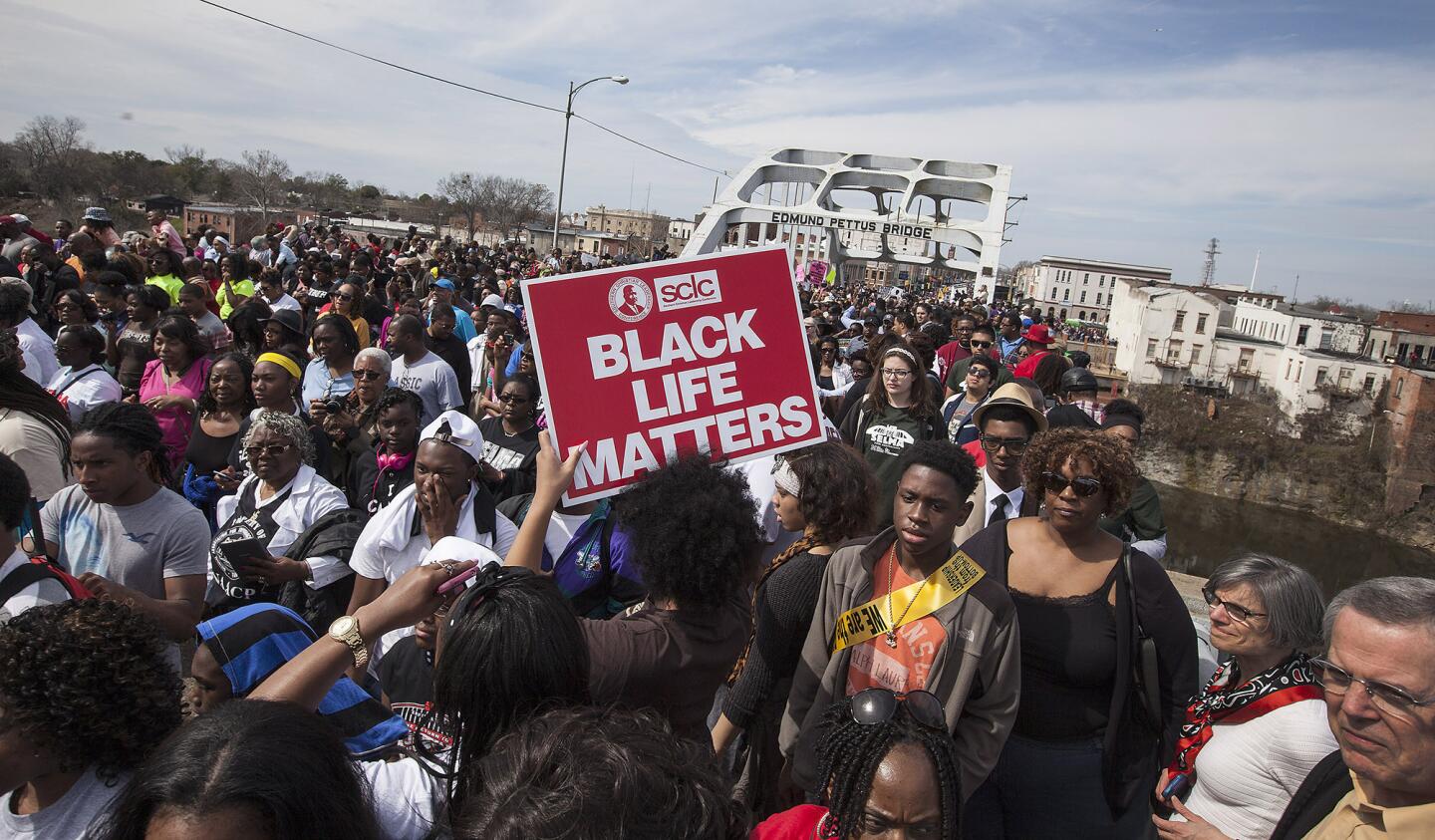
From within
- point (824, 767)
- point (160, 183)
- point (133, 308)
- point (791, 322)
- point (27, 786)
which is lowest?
point (27, 786)

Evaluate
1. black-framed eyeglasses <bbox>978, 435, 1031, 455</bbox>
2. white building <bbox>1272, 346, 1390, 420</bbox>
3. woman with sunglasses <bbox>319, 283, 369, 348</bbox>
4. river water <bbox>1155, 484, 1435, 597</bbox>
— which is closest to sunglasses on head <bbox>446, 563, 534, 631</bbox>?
black-framed eyeglasses <bbox>978, 435, 1031, 455</bbox>

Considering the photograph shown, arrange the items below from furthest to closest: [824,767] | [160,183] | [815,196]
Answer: [160,183] → [815,196] → [824,767]

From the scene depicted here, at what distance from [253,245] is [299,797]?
1597 cm

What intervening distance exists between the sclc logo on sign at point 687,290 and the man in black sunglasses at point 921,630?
1.05m

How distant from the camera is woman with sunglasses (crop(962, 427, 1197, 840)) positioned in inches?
102

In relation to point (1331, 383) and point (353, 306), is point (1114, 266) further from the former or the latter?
point (353, 306)

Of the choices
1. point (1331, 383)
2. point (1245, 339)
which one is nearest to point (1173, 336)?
point (1245, 339)

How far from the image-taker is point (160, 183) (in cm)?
4912

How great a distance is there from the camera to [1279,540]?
45.9 metres

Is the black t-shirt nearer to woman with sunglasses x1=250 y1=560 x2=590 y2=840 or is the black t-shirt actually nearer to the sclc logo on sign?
woman with sunglasses x1=250 y1=560 x2=590 y2=840

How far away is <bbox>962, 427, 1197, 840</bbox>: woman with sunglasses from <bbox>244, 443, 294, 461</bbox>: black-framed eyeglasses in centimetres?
314

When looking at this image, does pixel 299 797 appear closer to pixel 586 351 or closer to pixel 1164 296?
pixel 586 351

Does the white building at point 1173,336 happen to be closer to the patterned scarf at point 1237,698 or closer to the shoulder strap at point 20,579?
the patterned scarf at point 1237,698

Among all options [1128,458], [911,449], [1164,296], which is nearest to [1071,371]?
[1128,458]
